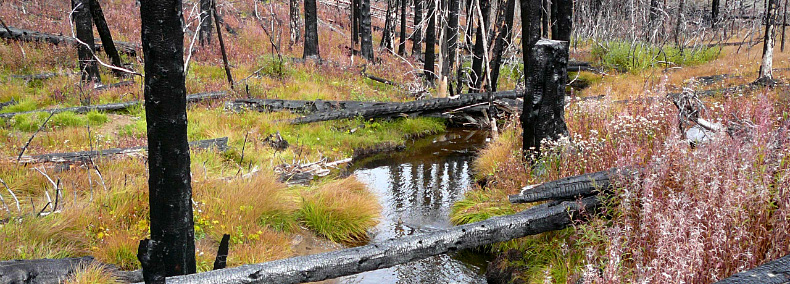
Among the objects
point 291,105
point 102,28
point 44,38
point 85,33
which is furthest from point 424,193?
point 44,38

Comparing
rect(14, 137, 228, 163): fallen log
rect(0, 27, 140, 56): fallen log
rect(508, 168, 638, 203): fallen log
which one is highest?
rect(0, 27, 140, 56): fallen log

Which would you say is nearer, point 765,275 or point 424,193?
point 765,275

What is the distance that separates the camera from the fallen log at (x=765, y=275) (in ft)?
9.48

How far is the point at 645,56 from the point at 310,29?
37.7 feet

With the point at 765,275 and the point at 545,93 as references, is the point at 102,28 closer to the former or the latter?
the point at 545,93

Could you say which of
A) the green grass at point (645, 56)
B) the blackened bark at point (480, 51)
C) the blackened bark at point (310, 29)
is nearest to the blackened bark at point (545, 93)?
the blackened bark at point (480, 51)

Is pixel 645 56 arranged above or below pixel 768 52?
below

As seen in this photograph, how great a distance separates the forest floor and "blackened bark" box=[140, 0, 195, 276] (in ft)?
2.11

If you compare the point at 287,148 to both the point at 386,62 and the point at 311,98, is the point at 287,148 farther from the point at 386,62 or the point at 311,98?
the point at 386,62

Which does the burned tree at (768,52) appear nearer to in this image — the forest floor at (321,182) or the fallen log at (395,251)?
the forest floor at (321,182)

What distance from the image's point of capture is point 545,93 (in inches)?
256

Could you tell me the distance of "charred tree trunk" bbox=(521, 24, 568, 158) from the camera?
629 cm

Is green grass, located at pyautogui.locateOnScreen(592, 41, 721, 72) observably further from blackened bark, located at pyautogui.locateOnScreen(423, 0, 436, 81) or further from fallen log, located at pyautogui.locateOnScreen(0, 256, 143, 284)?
fallen log, located at pyautogui.locateOnScreen(0, 256, 143, 284)

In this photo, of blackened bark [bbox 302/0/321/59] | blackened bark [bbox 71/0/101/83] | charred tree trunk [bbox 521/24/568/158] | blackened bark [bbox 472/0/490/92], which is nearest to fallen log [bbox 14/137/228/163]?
charred tree trunk [bbox 521/24/568/158]
